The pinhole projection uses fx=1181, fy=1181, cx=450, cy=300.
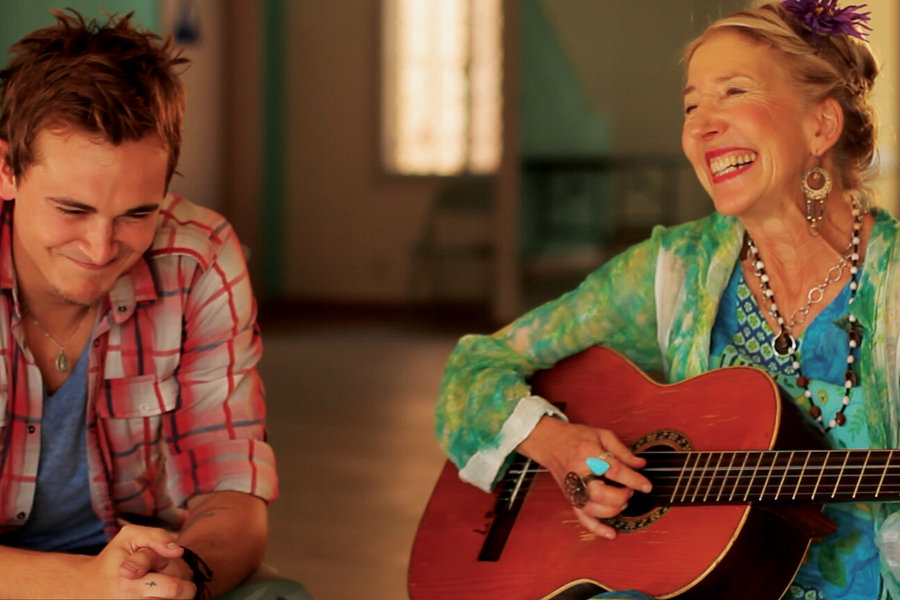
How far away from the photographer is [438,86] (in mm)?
9117

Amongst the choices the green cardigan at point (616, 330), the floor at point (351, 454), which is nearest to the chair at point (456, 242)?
the floor at point (351, 454)

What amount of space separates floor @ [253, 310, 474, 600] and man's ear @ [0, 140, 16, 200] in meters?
1.38

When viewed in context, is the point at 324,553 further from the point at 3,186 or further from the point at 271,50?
the point at 271,50

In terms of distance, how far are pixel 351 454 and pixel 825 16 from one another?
9.14 feet

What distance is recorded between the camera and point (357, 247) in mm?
9164

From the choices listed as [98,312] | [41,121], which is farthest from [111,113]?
[98,312]

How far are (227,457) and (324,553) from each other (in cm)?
135

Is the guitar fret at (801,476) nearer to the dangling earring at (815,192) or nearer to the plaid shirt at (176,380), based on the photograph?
the dangling earring at (815,192)

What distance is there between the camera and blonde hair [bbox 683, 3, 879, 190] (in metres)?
1.62

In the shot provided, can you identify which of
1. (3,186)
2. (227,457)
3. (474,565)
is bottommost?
(474,565)

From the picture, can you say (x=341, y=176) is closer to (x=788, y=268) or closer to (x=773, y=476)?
(x=788, y=268)

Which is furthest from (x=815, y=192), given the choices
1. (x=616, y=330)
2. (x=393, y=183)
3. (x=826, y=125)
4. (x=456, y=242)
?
(x=393, y=183)

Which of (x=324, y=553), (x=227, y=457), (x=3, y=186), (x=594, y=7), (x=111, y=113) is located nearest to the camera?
(x=111, y=113)

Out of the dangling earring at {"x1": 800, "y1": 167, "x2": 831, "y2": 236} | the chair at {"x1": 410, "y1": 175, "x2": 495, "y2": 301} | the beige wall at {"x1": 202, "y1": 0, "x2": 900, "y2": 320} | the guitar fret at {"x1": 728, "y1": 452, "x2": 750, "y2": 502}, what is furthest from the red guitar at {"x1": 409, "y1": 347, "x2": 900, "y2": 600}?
the beige wall at {"x1": 202, "y1": 0, "x2": 900, "y2": 320}
